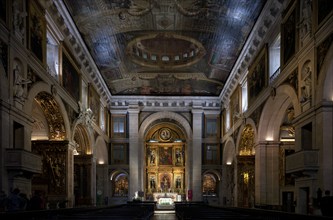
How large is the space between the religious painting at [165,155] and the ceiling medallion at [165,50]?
412 inches

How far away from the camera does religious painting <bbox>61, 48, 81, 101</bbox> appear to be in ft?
72.7

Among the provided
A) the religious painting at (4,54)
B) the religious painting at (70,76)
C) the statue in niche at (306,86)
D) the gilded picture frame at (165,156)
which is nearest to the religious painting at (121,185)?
the gilded picture frame at (165,156)

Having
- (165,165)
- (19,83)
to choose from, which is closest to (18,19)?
(19,83)

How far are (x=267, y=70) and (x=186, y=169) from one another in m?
19.7

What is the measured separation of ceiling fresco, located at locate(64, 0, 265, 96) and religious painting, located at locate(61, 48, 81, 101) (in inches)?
62.9

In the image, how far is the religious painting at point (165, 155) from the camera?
40625 millimetres

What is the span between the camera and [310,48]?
15.4 m

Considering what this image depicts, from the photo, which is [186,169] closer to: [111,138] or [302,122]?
[111,138]

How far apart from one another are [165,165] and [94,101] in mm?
11899

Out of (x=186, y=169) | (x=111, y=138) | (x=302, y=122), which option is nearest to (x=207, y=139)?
(x=186, y=169)

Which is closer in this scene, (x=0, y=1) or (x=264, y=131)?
(x=0, y=1)

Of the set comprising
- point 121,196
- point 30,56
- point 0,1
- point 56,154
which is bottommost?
point 121,196

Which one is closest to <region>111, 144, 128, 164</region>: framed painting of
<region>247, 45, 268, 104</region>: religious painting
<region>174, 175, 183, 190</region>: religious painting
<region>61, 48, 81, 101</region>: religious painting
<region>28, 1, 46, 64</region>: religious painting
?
<region>174, 175, 183, 190</region>: religious painting

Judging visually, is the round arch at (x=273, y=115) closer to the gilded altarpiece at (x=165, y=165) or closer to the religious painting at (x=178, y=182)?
the gilded altarpiece at (x=165, y=165)
